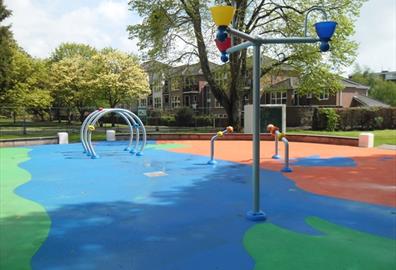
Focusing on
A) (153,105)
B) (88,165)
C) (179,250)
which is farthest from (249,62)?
(153,105)

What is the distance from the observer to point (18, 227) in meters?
5.77

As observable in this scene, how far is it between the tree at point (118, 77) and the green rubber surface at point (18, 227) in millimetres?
33882

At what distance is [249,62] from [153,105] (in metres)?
45.3

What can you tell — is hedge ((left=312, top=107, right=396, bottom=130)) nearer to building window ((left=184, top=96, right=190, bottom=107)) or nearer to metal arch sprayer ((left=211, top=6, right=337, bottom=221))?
metal arch sprayer ((left=211, top=6, right=337, bottom=221))

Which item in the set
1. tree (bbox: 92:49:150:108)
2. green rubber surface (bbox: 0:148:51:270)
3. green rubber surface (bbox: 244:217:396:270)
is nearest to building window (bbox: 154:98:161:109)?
tree (bbox: 92:49:150:108)

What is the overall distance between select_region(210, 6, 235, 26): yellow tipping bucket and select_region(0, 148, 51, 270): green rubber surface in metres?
3.83

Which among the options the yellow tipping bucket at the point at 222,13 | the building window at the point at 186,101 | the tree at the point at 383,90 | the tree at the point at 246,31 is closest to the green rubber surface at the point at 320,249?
the yellow tipping bucket at the point at 222,13

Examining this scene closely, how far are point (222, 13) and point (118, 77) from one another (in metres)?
39.3

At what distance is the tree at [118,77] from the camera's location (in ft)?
139

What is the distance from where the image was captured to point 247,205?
7.07 meters

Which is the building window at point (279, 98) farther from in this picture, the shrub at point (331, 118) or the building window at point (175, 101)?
the building window at point (175, 101)

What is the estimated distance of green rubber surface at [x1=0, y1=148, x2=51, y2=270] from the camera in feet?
14.9

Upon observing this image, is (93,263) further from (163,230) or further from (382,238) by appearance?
(382,238)

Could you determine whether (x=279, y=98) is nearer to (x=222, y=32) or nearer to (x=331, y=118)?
(x=331, y=118)
